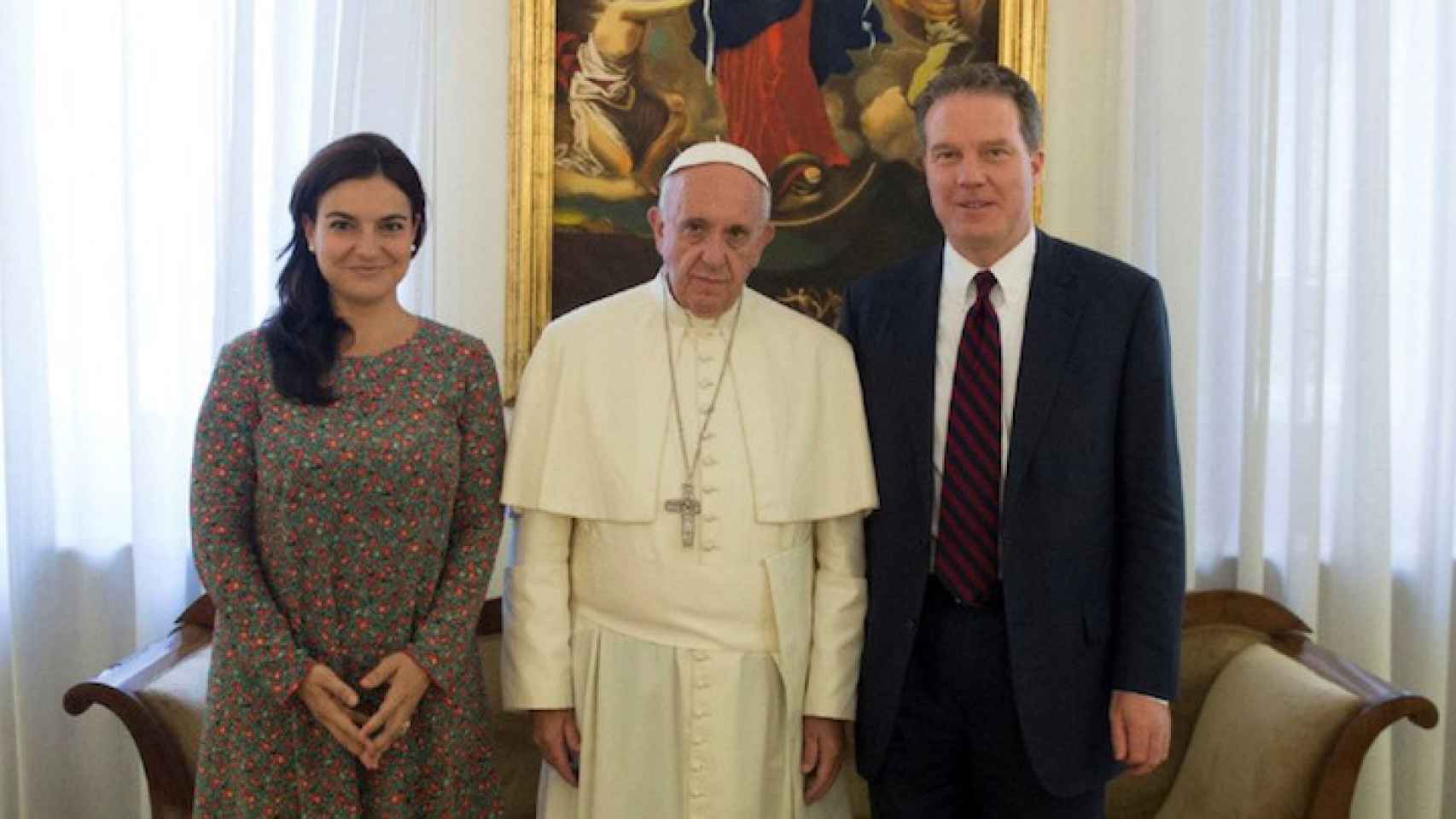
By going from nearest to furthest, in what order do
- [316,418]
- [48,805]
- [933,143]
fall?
[316,418], [933,143], [48,805]

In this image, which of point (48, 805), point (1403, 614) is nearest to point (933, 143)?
point (1403, 614)

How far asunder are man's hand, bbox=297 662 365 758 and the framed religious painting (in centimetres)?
135

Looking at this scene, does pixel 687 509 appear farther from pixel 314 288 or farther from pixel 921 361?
pixel 314 288

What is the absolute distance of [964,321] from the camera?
2.33 m

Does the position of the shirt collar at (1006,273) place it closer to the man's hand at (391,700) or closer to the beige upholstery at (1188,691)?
the man's hand at (391,700)

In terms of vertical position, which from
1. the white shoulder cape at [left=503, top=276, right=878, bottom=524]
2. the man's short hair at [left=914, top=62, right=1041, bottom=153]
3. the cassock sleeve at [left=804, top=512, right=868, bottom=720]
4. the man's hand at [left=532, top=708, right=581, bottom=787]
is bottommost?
the man's hand at [left=532, top=708, right=581, bottom=787]

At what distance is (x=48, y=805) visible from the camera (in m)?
3.38

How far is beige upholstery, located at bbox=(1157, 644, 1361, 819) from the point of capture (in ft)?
9.44

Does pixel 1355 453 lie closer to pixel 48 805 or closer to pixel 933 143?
pixel 933 143

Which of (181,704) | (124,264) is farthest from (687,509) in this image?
(124,264)

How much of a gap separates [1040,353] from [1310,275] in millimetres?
1568

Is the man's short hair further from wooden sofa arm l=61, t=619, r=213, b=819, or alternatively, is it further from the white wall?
wooden sofa arm l=61, t=619, r=213, b=819

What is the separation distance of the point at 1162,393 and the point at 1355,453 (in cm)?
157

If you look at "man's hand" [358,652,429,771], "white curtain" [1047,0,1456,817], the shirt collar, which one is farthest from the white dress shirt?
"white curtain" [1047,0,1456,817]
